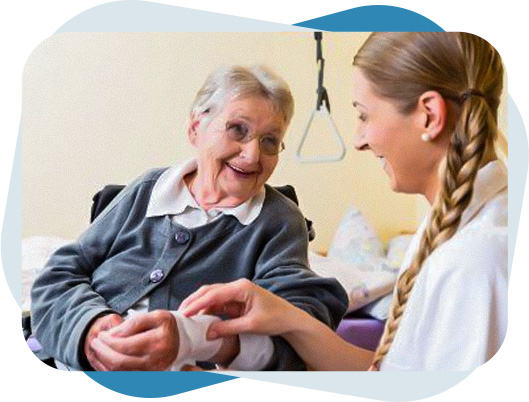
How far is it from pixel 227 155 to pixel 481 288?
0.43 meters

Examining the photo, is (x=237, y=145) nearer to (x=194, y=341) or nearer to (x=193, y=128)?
(x=193, y=128)

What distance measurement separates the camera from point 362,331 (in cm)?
170

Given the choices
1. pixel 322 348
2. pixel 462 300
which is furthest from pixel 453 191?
pixel 322 348

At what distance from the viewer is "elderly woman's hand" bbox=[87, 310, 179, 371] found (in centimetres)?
165

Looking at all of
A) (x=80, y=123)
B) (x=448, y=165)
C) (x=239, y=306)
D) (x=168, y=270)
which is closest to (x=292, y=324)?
(x=239, y=306)

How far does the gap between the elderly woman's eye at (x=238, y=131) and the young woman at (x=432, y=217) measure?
18cm

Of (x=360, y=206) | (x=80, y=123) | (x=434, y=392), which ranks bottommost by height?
(x=434, y=392)

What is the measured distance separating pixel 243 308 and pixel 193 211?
6.7 inches

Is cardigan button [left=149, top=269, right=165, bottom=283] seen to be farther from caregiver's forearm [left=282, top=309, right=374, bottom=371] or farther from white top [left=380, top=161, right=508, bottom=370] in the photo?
white top [left=380, top=161, right=508, bottom=370]

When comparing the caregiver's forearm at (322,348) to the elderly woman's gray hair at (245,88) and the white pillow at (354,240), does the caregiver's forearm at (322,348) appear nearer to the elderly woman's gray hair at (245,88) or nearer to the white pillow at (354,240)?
the white pillow at (354,240)

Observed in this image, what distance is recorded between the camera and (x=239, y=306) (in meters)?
1.67

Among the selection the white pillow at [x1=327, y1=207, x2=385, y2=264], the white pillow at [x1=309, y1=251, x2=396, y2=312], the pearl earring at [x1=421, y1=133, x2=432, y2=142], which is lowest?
the white pillow at [x1=309, y1=251, x2=396, y2=312]

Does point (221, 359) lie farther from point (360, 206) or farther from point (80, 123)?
point (80, 123)

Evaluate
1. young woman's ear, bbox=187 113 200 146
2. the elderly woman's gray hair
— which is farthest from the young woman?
young woman's ear, bbox=187 113 200 146
